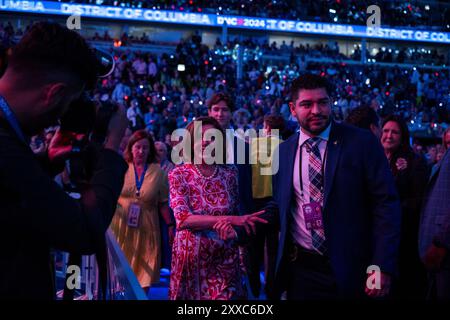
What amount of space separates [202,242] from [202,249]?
0.13ft

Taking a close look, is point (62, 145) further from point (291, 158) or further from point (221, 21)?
point (221, 21)

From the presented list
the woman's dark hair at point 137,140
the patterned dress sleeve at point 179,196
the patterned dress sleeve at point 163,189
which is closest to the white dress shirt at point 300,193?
the patterned dress sleeve at point 179,196

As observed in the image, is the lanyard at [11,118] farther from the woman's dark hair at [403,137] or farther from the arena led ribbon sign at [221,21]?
the arena led ribbon sign at [221,21]

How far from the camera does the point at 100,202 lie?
131cm

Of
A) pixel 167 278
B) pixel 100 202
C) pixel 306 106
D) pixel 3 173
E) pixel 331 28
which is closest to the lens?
pixel 3 173

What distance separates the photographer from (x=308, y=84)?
2908 mm

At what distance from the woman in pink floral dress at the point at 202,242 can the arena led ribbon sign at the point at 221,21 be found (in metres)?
23.9

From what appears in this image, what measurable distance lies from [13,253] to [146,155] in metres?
4.00

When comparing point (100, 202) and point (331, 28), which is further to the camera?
point (331, 28)
